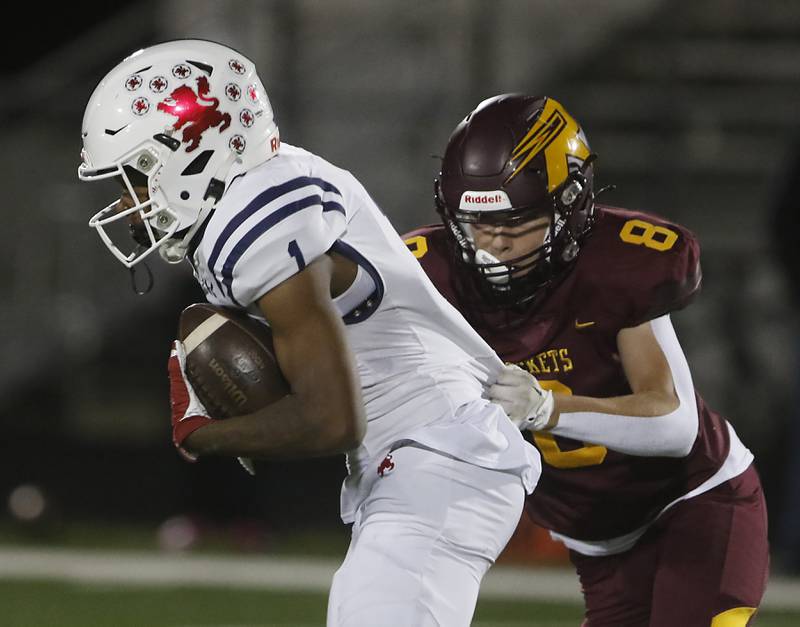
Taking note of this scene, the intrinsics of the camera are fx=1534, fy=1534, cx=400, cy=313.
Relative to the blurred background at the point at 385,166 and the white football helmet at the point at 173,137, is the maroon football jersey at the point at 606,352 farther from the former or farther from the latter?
the blurred background at the point at 385,166

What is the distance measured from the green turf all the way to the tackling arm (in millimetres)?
2665

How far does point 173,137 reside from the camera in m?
2.59

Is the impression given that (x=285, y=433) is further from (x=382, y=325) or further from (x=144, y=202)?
(x=144, y=202)

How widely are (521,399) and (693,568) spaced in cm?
60

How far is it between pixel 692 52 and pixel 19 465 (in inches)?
164

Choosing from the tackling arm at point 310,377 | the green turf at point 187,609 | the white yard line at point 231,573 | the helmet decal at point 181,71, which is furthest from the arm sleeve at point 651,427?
the white yard line at point 231,573

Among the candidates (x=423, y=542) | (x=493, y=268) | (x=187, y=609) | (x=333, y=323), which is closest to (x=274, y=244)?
(x=333, y=323)

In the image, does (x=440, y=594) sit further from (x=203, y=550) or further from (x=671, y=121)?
(x=671, y=121)

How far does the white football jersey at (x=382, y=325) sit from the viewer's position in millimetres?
2518

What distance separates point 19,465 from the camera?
312 inches

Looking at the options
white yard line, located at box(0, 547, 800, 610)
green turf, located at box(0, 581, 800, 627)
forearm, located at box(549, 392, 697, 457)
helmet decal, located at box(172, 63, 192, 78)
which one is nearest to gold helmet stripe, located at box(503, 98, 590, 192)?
forearm, located at box(549, 392, 697, 457)

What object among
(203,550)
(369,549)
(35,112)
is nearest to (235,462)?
(203,550)

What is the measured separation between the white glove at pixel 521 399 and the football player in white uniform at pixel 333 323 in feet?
0.20

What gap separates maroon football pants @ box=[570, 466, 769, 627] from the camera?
9.97 feet
